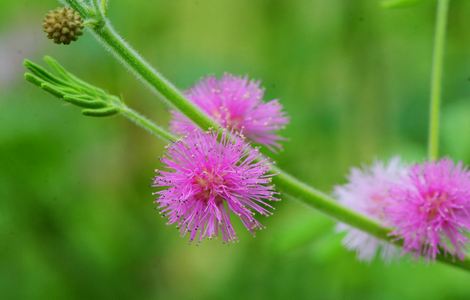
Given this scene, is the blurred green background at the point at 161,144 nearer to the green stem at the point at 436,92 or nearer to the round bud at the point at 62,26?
the green stem at the point at 436,92

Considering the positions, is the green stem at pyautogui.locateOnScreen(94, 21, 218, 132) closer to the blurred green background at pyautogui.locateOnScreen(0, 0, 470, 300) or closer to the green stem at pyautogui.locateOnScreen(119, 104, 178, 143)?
the green stem at pyautogui.locateOnScreen(119, 104, 178, 143)

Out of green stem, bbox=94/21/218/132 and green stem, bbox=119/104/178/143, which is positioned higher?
green stem, bbox=94/21/218/132

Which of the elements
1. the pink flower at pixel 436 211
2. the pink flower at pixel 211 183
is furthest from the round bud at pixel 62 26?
the pink flower at pixel 436 211

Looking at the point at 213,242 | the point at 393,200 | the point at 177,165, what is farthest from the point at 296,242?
the point at 213,242

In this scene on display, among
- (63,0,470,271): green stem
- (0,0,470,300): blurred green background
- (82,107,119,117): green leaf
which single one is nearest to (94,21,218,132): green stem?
(63,0,470,271): green stem

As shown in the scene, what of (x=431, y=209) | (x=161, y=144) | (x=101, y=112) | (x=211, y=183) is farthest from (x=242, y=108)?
(x=161, y=144)

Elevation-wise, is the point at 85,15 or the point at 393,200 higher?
the point at 393,200

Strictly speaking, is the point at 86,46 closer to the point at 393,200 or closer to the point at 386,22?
the point at 386,22
